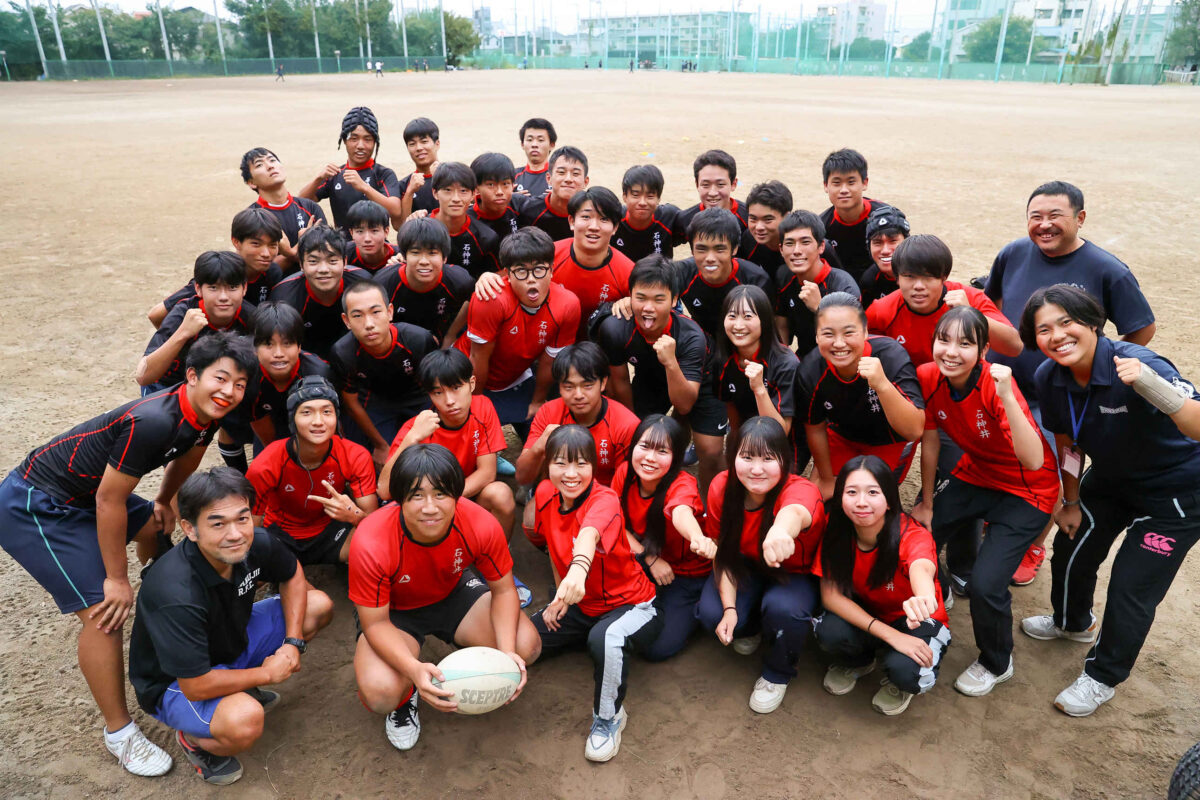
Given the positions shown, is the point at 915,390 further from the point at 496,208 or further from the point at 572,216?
the point at 496,208

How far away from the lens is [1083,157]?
754 inches

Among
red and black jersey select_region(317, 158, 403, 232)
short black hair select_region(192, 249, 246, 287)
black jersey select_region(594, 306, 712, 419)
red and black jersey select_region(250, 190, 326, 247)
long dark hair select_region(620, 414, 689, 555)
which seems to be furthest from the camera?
red and black jersey select_region(317, 158, 403, 232)

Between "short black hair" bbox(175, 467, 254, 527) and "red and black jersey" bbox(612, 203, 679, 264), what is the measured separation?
4.04 meters

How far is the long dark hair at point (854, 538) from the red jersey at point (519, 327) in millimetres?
2436

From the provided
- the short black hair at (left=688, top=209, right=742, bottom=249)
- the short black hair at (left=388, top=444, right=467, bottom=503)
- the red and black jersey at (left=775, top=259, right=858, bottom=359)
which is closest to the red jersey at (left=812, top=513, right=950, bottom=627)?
the short black hair at (left=388, top=444, right=467, bottom=503)

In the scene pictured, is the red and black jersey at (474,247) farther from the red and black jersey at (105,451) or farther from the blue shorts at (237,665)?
the blue shorts at (237,665)

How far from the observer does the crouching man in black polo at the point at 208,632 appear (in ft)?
11.0

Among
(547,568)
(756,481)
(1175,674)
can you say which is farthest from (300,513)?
(1175,674)

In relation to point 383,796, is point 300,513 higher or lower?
higher

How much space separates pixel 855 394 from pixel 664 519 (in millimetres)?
1370

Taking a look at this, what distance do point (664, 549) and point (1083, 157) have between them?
1990 cm

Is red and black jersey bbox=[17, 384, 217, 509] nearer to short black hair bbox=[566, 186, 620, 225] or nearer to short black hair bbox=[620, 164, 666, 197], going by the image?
short black hair bbox=[566, 186, 620, 225]

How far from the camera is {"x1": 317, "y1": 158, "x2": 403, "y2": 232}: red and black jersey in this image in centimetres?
792

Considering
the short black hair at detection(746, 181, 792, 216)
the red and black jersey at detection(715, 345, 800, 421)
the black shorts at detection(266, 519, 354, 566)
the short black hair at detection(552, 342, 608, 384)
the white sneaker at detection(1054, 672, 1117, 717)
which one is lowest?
the white sneaker at detection(1054, 672, 1117, 717)
